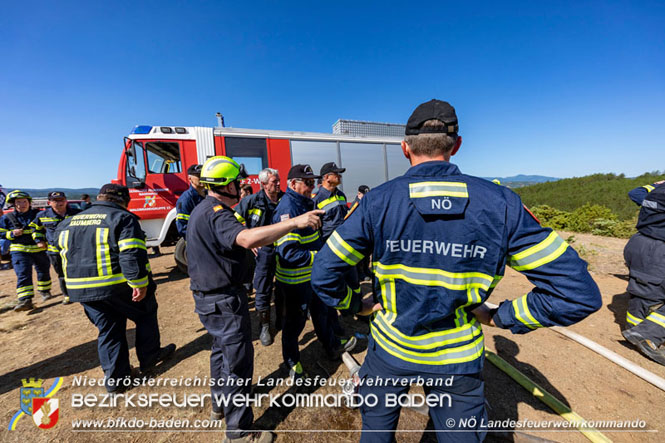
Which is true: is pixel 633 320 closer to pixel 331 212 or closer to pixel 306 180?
pixel 331 212

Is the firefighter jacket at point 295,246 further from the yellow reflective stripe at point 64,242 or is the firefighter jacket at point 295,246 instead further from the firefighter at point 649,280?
the firefighter at point 649,280

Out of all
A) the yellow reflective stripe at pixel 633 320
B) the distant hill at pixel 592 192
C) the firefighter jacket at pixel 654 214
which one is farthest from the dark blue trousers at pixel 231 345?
the distant hill at pixel 592 192

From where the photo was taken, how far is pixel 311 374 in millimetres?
2699

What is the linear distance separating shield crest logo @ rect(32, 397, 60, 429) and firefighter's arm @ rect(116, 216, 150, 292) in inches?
52.4

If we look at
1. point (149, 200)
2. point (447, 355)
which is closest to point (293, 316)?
point (447, 355)

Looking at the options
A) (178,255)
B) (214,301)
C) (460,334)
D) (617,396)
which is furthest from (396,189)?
(178,255)

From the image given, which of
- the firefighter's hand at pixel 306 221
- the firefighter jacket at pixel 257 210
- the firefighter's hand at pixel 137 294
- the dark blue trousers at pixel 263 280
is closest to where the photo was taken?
the firefighter's hand at pixel 306 221

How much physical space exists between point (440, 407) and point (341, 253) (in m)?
0.88

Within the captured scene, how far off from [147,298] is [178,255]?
10.9 feet

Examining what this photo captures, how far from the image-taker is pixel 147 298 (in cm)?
274

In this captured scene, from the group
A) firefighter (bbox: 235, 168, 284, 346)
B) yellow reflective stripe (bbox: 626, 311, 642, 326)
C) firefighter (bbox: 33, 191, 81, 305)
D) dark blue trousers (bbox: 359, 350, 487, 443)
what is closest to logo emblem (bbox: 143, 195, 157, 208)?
firefighter (bbox: 33, 191, 81, 305)

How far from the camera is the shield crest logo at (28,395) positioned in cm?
239

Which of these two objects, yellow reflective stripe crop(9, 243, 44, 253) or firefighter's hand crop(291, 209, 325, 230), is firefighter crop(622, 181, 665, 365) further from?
yellow reflective stripe crop(9, 243, 44, 253)

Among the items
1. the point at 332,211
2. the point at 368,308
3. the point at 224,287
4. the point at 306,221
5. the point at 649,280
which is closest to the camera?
the point at 368,308
